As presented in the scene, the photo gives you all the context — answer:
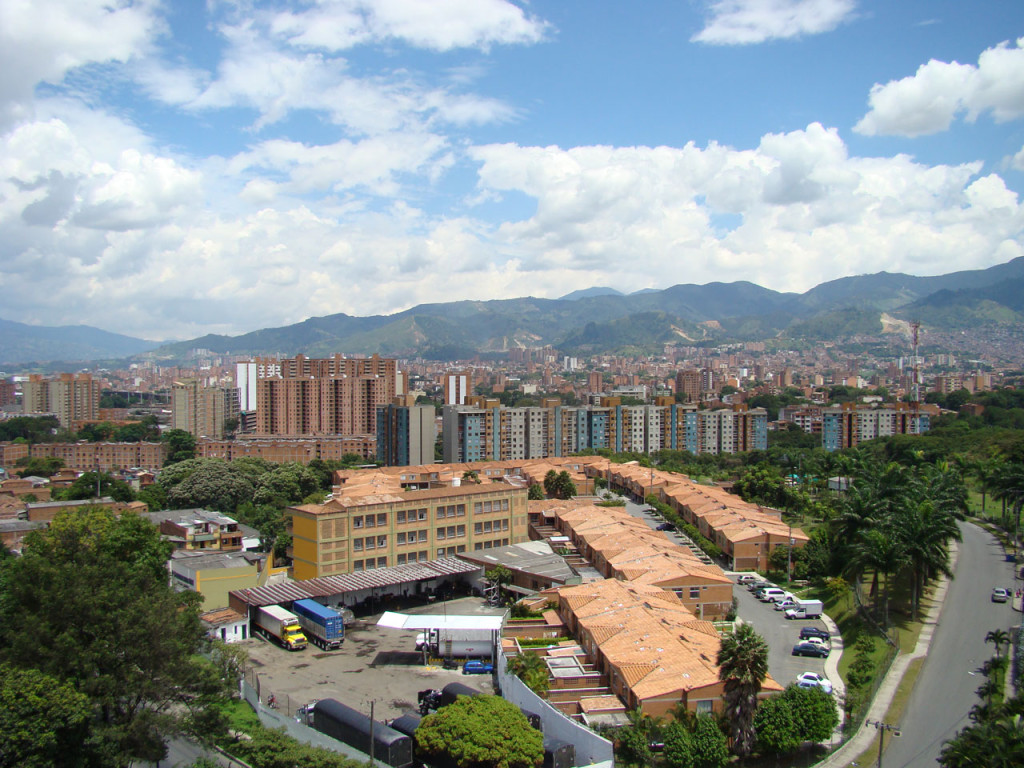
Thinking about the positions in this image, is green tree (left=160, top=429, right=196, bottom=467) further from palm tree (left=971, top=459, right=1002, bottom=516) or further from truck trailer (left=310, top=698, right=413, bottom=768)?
palm tree (left=971, top=459, right=1002, bottom=516)

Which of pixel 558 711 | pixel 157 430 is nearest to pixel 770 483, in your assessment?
pixel 558 711

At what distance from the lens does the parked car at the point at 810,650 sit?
61.5 feet

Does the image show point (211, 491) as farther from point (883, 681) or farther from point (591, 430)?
point (883, 681)

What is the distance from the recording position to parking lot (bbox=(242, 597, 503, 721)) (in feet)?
55.9

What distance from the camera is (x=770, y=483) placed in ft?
121

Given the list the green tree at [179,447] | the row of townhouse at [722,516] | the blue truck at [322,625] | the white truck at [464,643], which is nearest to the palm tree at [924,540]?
the row of townhouse at [722,516]

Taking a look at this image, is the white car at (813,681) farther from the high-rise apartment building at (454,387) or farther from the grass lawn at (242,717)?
the high-rise apartment building at (454,387)

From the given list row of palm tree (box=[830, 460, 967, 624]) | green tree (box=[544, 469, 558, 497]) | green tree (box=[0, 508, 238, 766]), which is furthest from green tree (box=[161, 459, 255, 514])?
row of palm tree (box=[830, 460, 967, 624])

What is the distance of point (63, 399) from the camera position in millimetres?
93500

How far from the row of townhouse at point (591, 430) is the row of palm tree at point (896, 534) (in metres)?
34.9

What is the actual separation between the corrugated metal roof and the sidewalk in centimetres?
1166

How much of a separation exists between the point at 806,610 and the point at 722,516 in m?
8.72

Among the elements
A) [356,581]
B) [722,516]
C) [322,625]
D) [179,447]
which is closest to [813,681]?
[322,625]

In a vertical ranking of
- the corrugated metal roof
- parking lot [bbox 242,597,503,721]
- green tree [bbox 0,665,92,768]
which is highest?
green tree [bbox 0,665,92,768]
